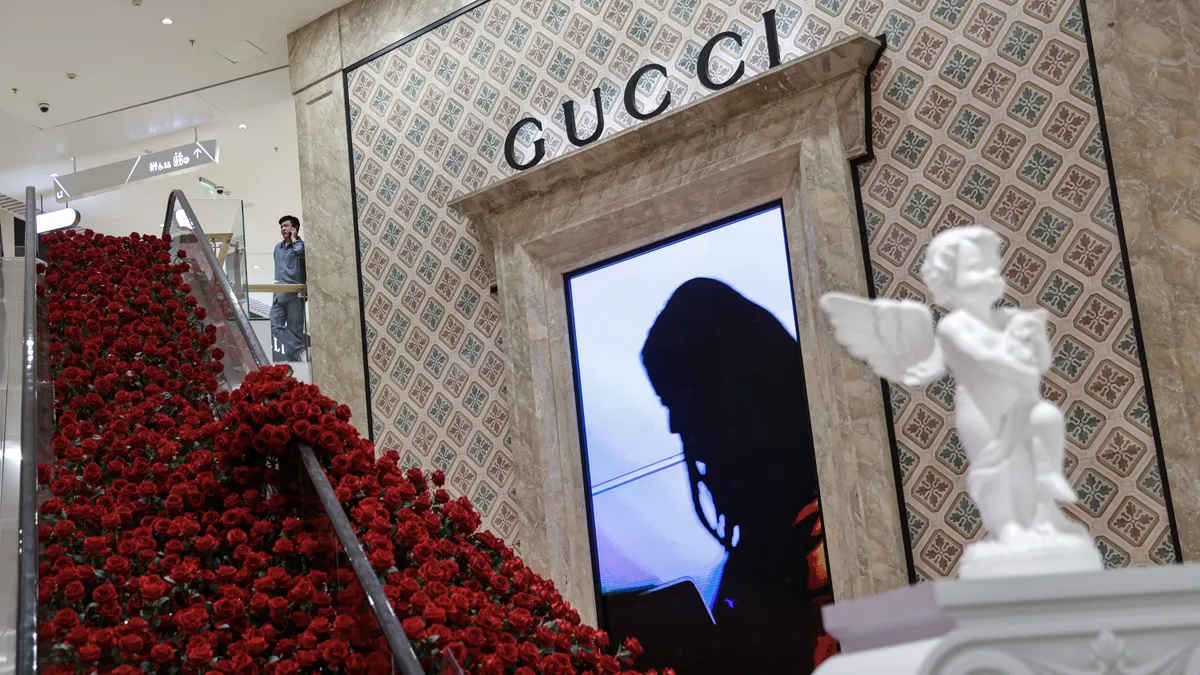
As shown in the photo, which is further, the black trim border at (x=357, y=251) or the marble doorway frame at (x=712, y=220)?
the black trim border at (x=357, y=251)

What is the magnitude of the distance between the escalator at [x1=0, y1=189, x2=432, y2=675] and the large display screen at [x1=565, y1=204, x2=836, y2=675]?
2525mm

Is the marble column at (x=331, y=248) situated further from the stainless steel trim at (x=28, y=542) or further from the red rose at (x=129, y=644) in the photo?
the red rose at (x=129, y=644)

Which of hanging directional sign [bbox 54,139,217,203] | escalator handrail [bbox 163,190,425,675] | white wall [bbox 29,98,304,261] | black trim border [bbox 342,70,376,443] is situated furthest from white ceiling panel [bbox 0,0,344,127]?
escalator handrail [bbox 163,190,425,675]

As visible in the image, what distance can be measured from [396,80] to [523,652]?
6.89 meters

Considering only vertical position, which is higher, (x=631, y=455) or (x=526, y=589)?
(x=631, y=455)

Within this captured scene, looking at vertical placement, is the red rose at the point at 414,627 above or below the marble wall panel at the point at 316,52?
below

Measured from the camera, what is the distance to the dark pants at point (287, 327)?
10977 millimetres

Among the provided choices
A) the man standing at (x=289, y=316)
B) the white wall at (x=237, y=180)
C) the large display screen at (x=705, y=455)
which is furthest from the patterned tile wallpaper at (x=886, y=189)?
the white wall at (x=237, y=180)

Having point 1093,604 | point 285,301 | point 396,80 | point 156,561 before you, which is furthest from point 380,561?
point 285,301

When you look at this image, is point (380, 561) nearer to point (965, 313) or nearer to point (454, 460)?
point (965, 313)

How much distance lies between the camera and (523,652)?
3887 millimetres

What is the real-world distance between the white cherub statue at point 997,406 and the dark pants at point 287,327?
9.09 meters

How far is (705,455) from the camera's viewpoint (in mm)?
7676

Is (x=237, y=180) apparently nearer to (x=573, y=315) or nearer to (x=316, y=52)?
(x=316, y=52)
